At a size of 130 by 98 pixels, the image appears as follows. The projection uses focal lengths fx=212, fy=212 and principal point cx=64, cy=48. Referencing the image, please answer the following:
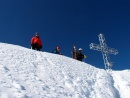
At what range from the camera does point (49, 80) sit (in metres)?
8.95

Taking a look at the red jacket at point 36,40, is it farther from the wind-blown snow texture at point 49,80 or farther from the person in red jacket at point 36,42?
the wind-blown snow texture at point 49,80

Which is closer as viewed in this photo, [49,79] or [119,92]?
[49,79]

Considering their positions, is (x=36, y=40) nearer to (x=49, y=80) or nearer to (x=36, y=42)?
(x=36, y=42)

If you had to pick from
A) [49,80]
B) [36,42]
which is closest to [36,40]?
[36,42]

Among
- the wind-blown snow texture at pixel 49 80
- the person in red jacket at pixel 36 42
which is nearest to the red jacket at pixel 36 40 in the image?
the person in red jacket at pixel 36 42

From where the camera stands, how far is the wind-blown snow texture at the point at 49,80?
7337mm

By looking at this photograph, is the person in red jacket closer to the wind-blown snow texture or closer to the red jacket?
the red jacket

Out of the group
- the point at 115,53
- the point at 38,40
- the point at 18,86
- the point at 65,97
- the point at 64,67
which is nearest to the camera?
the point at 18,86

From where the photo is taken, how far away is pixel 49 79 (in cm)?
905

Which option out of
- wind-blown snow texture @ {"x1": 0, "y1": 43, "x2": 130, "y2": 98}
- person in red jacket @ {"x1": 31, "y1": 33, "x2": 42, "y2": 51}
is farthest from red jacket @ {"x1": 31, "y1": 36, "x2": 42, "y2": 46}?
wind-blown snow texture @ {"x1": 0, "y1": 43, "x2": 130, "y2": 98}

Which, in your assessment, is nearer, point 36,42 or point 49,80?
point 49,80

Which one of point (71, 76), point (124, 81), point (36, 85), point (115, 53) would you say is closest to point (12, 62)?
point (36, 85)

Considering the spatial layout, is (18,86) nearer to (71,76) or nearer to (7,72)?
(7,72)

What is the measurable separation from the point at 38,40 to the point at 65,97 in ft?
27.1
